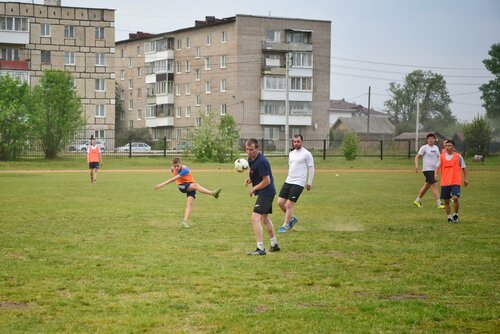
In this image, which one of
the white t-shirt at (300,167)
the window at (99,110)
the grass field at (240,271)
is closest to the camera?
the grass field at (240,271)

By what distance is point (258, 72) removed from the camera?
301ft

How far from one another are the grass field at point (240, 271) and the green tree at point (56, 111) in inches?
1377

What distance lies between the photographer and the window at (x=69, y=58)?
84.4 meters

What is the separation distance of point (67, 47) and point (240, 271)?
76.4 metres

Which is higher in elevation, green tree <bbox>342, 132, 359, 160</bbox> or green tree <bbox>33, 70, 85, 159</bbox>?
green tree <bbox>33, 70, 85, 159</bbox>

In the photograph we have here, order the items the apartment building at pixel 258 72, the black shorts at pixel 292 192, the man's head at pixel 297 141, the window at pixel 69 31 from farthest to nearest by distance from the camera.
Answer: the apartment building at pixel 258 72
the window at pixel 69 31
the black shorts at pixel 292 192
the man's head at pixel 297 141

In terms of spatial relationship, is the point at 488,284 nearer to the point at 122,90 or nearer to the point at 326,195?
the point at 326,195

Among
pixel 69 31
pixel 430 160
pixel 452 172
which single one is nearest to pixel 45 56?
pixel 69 31

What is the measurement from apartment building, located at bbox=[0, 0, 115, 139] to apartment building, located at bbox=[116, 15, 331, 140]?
12056 millimetres

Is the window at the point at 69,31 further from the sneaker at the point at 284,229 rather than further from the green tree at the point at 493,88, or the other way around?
the sneaker at the point at 284,229

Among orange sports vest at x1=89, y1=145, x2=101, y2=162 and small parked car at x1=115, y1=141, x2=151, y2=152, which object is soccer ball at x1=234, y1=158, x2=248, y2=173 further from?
small parked car at x1=115, y1=141, x2=151, y2=152

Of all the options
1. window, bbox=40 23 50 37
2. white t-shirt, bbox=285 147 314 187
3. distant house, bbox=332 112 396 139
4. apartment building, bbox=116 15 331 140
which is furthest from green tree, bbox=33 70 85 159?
distant house, bbox=332 112 396 139

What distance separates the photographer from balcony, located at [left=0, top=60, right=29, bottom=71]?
80938 mm

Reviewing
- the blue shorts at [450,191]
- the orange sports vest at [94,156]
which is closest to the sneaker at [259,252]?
the blue shorts at [450,191]
